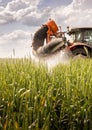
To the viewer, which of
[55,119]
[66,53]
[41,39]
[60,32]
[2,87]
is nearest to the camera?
[55,119]

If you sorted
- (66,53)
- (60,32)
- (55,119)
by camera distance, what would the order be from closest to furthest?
(55,119), (66,53), (60,32)

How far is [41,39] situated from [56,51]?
2.28m

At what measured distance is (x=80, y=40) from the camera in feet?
44.6

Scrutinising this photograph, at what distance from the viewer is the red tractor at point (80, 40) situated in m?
13.2

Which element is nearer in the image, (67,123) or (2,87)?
(67,123)

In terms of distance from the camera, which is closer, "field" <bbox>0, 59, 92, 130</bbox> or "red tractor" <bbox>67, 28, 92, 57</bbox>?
"field" <bbox>0, 59, 92, 130</bbox>

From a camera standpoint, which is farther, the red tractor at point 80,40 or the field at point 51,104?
the red tractor at point 80,40

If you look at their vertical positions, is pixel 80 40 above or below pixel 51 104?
below

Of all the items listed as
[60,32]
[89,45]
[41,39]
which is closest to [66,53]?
[89,45]

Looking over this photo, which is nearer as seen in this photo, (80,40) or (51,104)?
(51,104)

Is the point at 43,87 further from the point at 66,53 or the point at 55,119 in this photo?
the point at 66,53

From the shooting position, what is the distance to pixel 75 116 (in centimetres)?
298

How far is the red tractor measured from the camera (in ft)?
43.2

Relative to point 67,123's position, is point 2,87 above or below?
above
